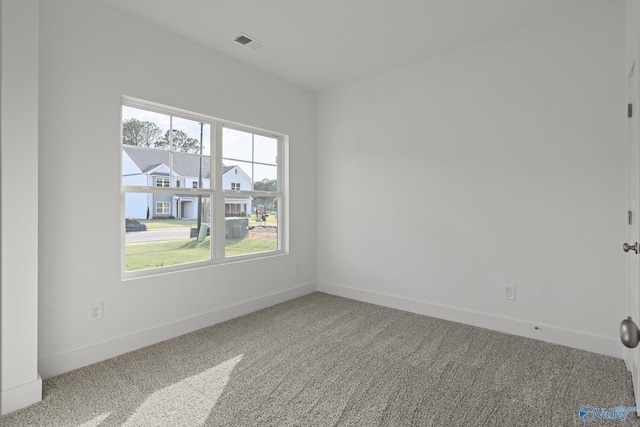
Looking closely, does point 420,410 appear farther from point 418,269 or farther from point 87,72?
point 87,72

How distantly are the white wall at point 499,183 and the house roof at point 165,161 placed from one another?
1.68m

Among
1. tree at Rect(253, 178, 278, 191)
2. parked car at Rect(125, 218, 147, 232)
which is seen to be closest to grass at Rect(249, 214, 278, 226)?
tree at Rect(253, 178, 278, 191)

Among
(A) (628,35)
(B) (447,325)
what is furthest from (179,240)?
(A) (628,35)

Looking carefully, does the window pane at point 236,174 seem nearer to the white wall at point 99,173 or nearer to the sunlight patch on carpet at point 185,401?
the white wall at point 99,173

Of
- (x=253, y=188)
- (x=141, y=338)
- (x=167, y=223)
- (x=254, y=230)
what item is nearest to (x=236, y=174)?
(x=253, y=188)

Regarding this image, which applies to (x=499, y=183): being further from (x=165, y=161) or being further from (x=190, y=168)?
(x=165, y=161)

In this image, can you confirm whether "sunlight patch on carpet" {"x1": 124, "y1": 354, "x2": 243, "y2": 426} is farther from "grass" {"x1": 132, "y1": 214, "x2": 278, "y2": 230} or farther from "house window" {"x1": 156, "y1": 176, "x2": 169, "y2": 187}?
"house window" {"x1": 156, "y1": 176, "x2": 169, "y2": 187}

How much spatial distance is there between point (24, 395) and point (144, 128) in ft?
6.28

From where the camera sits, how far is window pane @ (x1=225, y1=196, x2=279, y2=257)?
3.39 m

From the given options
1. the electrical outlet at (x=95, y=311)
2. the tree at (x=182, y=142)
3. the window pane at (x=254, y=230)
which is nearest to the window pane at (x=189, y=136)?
the tree at (x=182, y=142)

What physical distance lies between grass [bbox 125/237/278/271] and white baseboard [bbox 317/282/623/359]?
1.43 meters

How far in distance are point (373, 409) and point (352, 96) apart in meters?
3.21

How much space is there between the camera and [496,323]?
2.94m

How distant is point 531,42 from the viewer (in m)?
2.74
